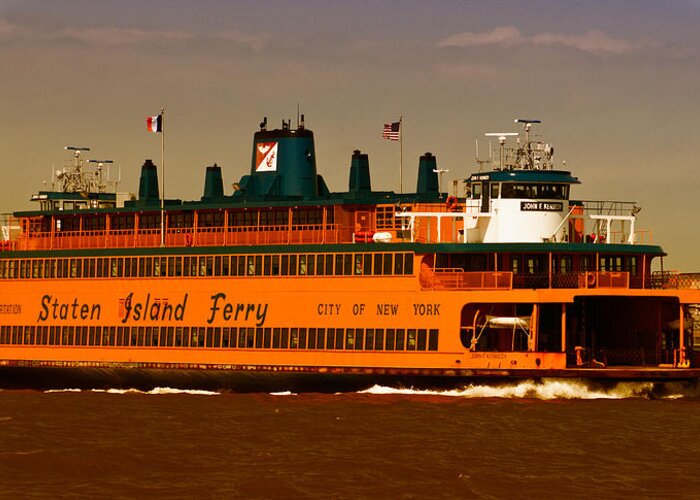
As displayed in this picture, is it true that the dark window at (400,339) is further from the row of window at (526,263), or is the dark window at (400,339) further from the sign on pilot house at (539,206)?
the sign on pilot house at (539,206)

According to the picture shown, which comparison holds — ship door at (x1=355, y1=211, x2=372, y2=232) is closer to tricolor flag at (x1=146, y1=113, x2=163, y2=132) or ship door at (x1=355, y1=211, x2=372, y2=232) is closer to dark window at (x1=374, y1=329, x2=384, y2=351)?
dark window at (x1=374, y1=329, x2=384, y2=351)

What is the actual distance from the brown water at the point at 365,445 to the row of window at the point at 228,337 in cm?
201

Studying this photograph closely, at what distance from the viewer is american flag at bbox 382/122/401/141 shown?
58.4 m

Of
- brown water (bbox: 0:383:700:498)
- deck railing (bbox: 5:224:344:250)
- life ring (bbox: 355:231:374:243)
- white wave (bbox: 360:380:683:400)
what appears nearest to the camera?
brown water (bbox: 0:383:700:498)

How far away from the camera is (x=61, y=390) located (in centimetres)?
5900

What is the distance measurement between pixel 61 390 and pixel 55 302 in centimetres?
388

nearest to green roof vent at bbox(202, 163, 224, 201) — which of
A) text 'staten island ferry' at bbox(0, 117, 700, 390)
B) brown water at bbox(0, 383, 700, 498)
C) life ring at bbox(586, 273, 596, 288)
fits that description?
text 'staten island ferry' at bbox(0, 117, 700, 390)

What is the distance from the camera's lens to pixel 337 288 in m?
51.8

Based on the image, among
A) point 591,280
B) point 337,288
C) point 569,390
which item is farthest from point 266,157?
point 569,390

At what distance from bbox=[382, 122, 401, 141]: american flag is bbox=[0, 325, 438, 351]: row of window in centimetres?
1046

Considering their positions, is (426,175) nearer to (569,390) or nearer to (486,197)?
(486,197)

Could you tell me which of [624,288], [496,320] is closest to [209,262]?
[496,320]

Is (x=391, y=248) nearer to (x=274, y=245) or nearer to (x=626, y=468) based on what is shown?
(x=274, y=245)

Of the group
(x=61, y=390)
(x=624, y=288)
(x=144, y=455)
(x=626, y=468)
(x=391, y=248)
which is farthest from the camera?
(x=61, y=390)
